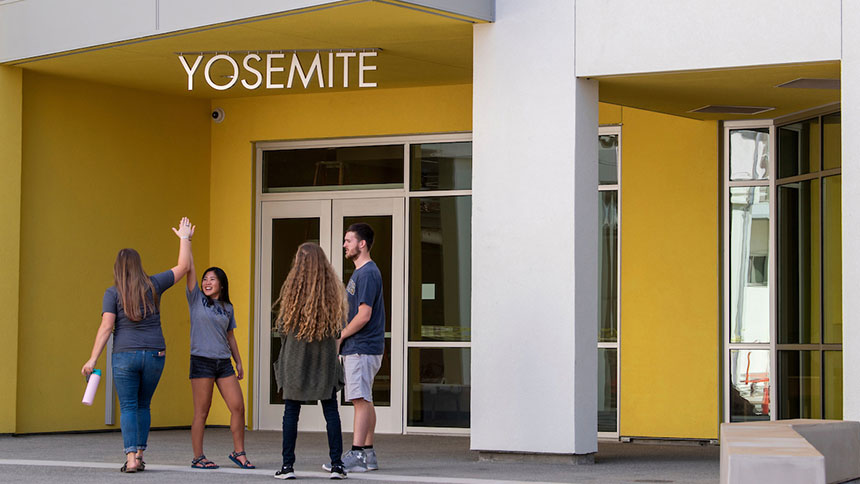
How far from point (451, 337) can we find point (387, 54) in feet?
11.8

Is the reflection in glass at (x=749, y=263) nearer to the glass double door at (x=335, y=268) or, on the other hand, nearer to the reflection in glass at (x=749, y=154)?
the reflection in glass at (x=749, y=154)

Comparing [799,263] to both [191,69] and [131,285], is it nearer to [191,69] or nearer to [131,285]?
[191,69]

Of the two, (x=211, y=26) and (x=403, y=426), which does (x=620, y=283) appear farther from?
(x=211, y=26)

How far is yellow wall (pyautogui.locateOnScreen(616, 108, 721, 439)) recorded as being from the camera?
12789mm

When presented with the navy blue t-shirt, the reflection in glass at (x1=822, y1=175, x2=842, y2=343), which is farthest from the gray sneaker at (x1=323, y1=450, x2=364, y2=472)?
the reflection in glass at (x1=822, y1=175, x2=842, y2=343)

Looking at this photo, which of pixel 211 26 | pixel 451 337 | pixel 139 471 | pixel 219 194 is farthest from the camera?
pixel 219 194

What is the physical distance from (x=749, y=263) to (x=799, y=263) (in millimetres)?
511

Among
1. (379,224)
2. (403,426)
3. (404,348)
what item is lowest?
(403,426)

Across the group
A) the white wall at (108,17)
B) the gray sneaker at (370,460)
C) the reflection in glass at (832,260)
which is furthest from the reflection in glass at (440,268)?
the gray sneaker at (370,460)

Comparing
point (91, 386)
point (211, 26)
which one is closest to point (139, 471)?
point (91, 386)

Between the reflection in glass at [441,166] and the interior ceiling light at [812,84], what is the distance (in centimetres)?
415

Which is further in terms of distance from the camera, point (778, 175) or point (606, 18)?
point (778, 175)

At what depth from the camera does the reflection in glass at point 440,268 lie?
1385 cm

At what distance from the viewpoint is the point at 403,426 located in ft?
45.6
